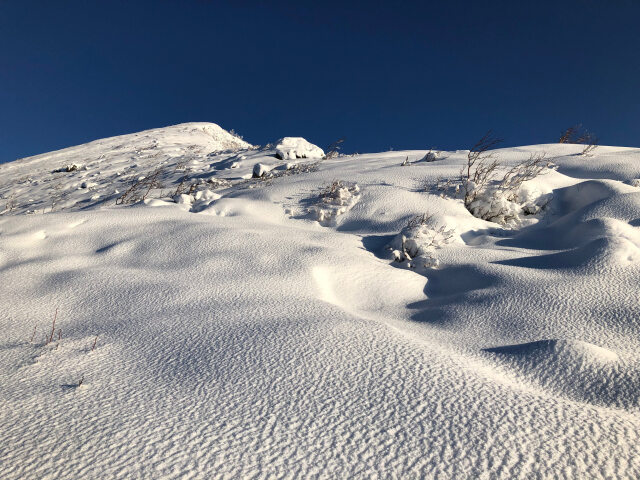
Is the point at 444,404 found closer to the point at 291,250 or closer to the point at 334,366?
the point at 334,366

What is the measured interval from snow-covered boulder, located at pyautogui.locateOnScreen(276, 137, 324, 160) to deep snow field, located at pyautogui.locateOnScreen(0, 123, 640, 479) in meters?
2.61

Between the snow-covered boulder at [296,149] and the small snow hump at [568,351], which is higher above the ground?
the snow-covered boulder at [296,149]

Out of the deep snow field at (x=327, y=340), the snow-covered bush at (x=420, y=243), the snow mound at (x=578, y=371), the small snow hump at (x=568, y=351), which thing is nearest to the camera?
the deep snow field at (x=327, y=340)

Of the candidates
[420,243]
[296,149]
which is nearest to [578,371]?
→ [420,243]

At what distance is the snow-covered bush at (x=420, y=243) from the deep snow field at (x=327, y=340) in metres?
0.01

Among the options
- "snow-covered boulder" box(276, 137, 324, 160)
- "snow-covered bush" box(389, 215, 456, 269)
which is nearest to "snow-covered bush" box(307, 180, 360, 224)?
"snow-covered bush" box(389, 215, 456, 269)

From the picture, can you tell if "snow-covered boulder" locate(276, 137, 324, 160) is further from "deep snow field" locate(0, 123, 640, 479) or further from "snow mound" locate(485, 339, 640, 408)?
"snow mound" locate(485, 339, 640, 408)

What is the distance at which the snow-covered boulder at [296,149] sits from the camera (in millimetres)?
5590

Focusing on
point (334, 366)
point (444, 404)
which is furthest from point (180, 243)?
point (444, 404)

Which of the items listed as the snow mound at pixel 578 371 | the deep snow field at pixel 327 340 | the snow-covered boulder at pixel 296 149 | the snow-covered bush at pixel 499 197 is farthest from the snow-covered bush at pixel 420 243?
the snow-covered boulder at pixel 296 149

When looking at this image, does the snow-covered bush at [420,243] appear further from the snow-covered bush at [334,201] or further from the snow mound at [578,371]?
the snow mound at [578,371]

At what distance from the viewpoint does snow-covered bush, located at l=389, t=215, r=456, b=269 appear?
224cm

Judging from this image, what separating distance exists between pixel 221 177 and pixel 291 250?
2.85 m

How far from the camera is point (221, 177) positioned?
4.65 meters
